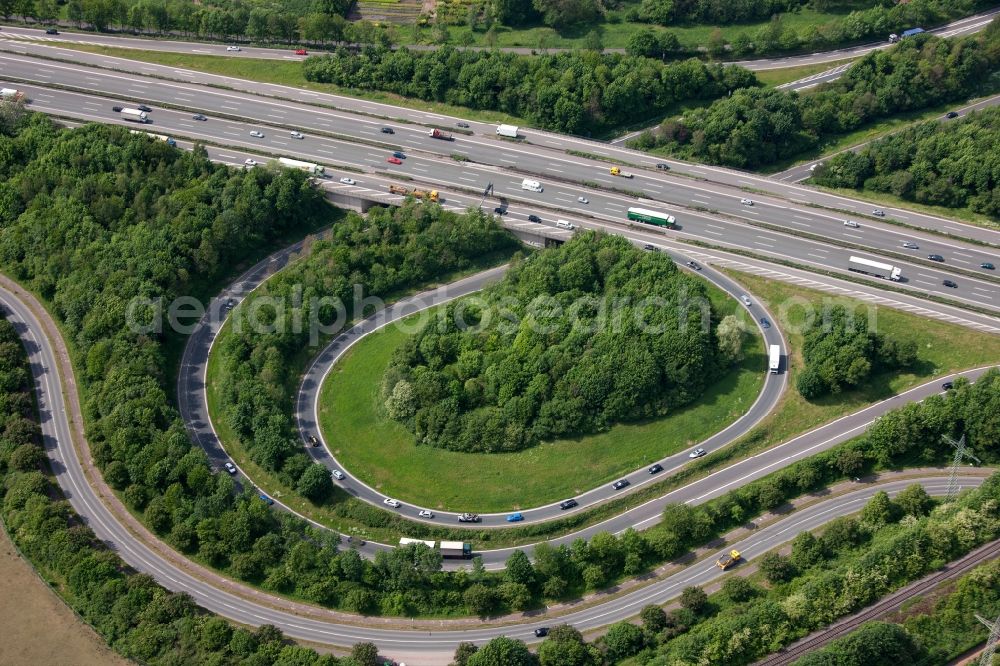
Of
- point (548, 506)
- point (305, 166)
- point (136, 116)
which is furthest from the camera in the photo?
point (136, 116)

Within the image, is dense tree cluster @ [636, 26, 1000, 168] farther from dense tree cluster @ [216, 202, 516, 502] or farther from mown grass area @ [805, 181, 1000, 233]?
dense tree cluster @ [216, 202, 516, 502]

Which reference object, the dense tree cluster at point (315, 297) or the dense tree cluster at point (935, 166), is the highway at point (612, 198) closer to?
the dense tree cluster at point (935, 166)

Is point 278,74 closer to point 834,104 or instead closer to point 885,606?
point 834,104

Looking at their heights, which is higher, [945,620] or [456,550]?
[945,620]

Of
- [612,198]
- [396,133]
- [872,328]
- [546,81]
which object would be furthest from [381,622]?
[546,81]

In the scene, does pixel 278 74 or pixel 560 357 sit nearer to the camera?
pixel 560 357

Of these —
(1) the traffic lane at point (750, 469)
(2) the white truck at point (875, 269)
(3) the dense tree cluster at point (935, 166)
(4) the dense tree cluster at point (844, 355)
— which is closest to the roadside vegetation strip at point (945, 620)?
(1) the traffic lane at point (750, 469)

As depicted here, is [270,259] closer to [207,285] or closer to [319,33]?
[207,285]

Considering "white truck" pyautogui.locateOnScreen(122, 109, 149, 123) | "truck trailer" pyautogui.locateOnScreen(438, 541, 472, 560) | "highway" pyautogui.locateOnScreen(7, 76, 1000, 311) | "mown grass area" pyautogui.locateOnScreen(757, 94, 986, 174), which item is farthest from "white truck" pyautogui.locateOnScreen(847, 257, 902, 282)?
"white truck" pyautogui.locateOnScreen(122, 109, 149, 123)
